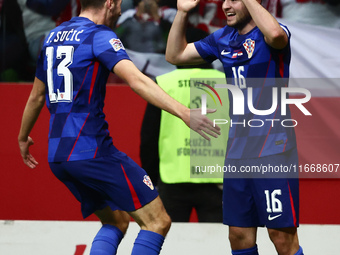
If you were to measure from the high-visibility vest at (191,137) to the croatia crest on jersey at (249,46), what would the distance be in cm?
90

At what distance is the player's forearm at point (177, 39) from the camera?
383 centimetres

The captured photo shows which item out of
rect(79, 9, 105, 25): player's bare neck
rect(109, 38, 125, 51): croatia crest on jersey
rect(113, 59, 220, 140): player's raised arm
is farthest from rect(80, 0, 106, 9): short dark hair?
rect(113, 59, 220, 140): player's raised arm

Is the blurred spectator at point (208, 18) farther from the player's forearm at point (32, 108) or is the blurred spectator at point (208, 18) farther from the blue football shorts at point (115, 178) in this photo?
the blue football shorts at point (115, 178)

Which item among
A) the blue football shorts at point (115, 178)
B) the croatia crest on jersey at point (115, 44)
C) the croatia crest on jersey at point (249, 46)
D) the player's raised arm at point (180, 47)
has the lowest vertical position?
the blue football shorts at point (115, 178)

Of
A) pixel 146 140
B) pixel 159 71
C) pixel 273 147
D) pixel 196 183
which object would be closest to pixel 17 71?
pixel 159 71

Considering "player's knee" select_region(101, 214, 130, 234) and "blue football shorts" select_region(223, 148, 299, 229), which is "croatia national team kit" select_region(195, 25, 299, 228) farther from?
"player's knee" select_region(101, 214, 130, 234)

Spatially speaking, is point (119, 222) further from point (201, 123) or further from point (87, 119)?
point (201, 123)

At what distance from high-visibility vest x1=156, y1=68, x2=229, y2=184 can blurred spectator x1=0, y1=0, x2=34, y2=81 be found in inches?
74.1

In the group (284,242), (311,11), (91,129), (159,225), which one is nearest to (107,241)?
(159,225)

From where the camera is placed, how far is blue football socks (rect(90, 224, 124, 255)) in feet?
11.3

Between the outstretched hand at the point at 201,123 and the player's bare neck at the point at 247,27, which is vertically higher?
the player's bare neck at the point at 247,27

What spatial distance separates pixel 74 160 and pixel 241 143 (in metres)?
0.92

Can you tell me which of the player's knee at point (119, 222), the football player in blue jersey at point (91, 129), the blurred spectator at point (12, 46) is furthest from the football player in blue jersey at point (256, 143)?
the blurred spectator at point (12, 46)

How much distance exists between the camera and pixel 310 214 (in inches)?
235
